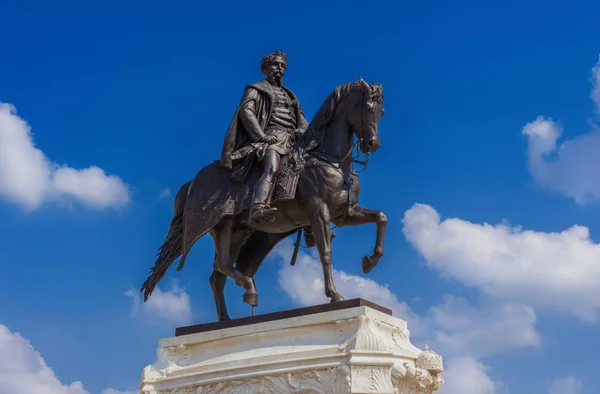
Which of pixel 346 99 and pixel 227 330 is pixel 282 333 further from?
pixel 346 99

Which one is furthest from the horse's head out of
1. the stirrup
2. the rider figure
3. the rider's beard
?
the rider's beard

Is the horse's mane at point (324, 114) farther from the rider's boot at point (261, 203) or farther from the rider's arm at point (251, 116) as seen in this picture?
the rider's boot at point (261, 203)

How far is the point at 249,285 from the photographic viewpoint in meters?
12.5

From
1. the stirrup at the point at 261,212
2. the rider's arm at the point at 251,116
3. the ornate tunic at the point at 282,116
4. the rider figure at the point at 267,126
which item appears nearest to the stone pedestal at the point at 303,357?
the stirrup at the point at 261,212

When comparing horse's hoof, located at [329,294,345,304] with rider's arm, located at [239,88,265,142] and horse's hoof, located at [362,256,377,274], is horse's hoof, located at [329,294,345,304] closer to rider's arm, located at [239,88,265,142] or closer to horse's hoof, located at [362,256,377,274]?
horse's hoof, located at [362,256,377,274]

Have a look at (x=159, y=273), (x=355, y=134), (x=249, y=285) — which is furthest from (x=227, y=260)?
(x=355, y=134)

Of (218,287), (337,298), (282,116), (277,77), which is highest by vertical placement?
(277,77)

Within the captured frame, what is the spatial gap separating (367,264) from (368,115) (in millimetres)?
1965

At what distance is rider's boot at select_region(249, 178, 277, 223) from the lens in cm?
1191

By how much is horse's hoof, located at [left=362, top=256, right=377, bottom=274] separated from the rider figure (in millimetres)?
1383

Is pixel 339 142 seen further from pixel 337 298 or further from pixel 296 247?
pixel 337 298

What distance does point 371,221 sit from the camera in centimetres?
1237

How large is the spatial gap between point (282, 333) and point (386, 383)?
4.91ft

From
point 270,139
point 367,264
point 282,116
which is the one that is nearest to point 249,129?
point 270,139
